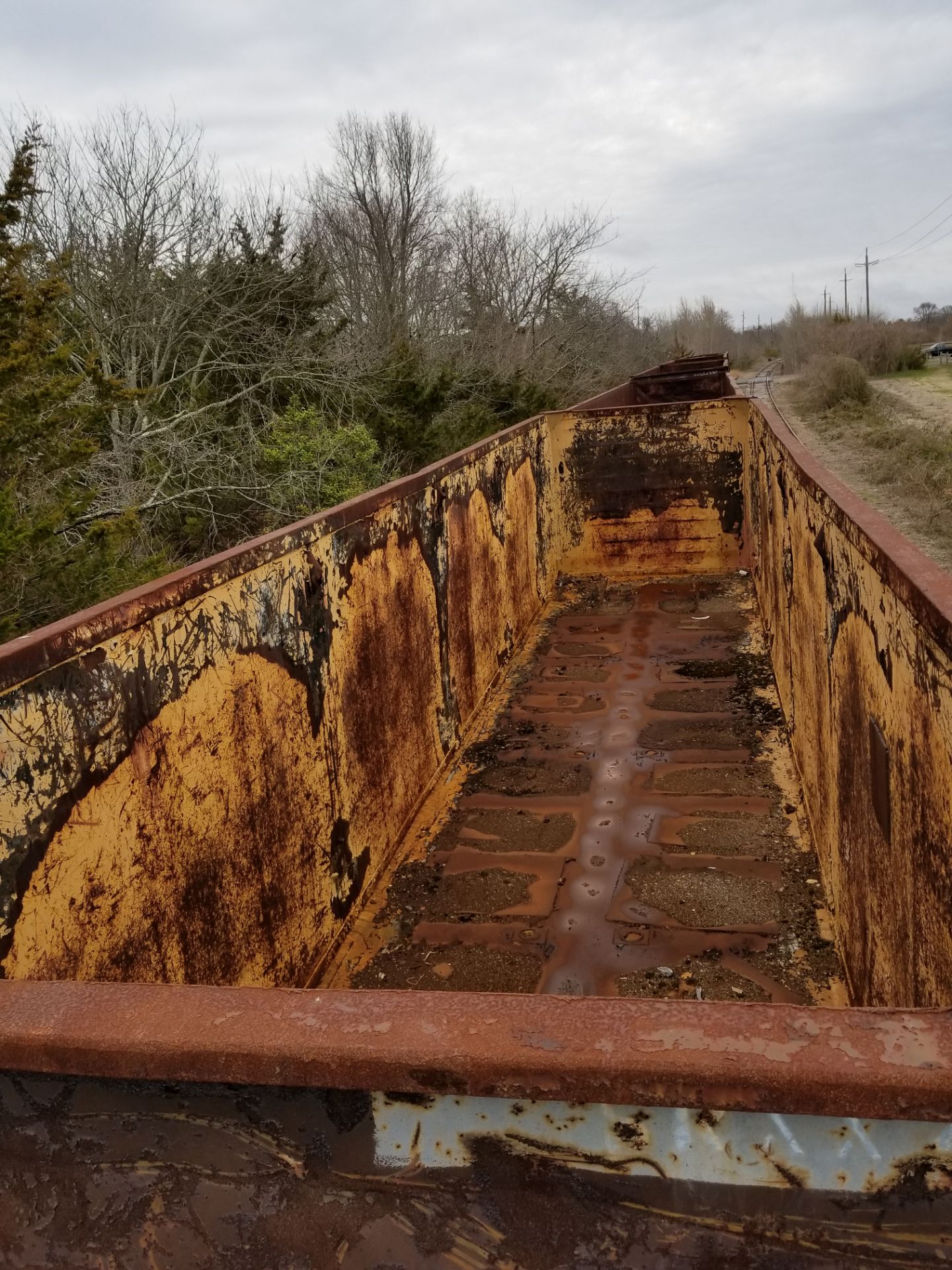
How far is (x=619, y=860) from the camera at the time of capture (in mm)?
3396

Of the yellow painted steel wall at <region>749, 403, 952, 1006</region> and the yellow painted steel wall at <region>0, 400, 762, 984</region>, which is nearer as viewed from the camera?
the yellow painted steel wall at <region>749, 403, 952, 1006</region>

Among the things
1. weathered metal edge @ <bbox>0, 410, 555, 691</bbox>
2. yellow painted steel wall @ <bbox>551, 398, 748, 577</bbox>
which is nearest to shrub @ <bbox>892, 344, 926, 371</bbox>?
yellow painted steel wall @ <bbox>551, 398, 748, 577</bbox>

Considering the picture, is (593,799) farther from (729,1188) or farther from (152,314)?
(152,314)

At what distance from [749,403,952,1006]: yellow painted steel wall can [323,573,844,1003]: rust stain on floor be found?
8.2 inches

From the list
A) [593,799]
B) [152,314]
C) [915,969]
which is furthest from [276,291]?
[915,969]

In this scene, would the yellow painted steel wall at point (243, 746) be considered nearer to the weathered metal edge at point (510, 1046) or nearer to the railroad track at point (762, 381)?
the weathered metal edge at point (510, 1046)

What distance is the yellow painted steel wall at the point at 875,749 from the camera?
1552mm

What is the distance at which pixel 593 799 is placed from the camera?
3.91 m

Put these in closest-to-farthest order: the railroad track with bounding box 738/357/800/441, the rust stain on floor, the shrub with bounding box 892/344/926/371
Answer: the rust stain on floor, the railroad track with bounding box 738/357/800/441, the shrub with bounding box 892/344/926/371

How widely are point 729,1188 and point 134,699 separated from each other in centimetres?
150

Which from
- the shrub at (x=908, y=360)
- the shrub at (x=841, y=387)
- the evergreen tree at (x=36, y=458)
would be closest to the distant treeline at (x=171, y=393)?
the evergreen tree at (x=36, y=458)

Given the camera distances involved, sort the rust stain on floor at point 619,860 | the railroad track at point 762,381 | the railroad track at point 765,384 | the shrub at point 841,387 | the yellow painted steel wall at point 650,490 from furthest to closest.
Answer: the railroad track at point 762,381
the railroad track at point 765,384
the shrub at point 841,387
the yellow painted steel wall at point 650,490
the rust stain on floor at point 619,860

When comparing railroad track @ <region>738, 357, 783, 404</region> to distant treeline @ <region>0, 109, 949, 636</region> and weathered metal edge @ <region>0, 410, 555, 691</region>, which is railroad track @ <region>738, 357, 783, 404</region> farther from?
weathered metal edge @ <region>0, 410, 555, 691</region>

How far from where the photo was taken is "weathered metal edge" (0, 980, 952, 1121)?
801 mm
